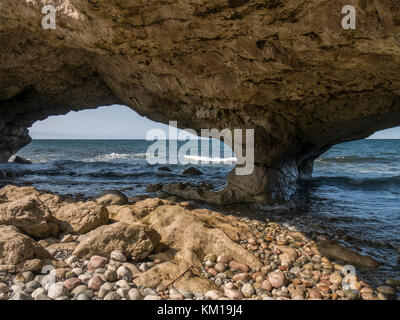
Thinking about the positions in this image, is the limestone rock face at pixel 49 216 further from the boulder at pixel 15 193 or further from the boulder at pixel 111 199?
the boulder at pixel 111 199

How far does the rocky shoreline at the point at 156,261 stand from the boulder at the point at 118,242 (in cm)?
1

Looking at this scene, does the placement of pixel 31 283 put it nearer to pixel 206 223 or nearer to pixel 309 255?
pixel 206 223

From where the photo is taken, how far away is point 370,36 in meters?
2.74

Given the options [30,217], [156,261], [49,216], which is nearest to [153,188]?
[49,216]

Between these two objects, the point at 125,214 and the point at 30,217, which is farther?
the point at 125,214

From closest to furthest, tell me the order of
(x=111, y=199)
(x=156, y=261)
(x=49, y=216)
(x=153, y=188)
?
(x=156, y=261) → (x=49, y=216) → (x=111, y=199) → (x=153, y=188)

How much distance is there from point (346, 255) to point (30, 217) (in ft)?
13.9

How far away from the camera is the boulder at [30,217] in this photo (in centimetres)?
287

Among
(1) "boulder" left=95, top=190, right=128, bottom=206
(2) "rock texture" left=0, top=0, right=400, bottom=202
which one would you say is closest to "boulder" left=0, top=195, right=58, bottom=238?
(1) "boulder" left=95, top=190, right=128, bottom=206

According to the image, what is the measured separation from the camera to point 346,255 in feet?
10.3

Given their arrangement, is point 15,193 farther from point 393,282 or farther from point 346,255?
point 393,282


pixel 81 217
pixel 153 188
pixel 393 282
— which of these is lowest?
pixel 393 282

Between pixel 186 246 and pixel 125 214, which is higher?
pixel 125 214

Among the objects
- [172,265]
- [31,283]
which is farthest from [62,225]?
[172,265]
